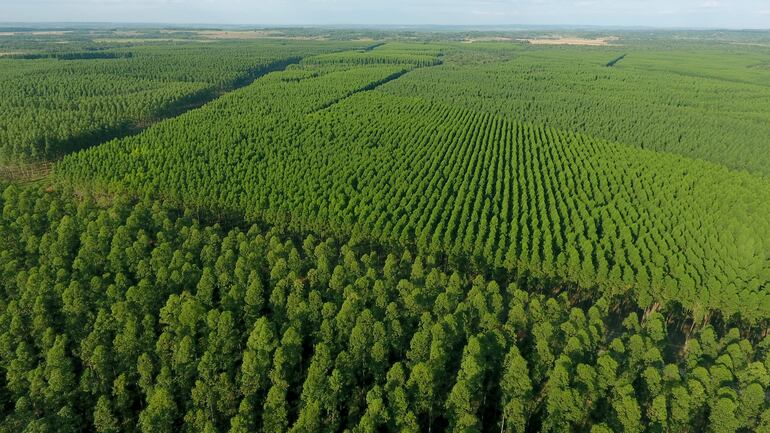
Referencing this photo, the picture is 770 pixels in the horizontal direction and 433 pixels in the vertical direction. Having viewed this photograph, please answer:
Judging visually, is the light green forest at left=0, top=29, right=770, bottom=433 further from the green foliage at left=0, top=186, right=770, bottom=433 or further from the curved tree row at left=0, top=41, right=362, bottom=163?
the curved tree row at left=0, top=41, right=362, bottom=163

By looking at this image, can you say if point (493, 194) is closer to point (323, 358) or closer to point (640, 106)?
point (323, 358)

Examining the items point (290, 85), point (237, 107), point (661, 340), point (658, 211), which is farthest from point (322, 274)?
point (290, 85)

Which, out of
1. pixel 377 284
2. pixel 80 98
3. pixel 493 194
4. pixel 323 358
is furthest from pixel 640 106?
pixel 80 98

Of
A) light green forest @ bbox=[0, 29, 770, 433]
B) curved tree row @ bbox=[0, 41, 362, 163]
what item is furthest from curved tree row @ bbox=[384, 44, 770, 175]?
curved tree row @ bbox=[0, 41, 362, 163]

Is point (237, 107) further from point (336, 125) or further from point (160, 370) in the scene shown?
point (160, 370)

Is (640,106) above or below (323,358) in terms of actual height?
above

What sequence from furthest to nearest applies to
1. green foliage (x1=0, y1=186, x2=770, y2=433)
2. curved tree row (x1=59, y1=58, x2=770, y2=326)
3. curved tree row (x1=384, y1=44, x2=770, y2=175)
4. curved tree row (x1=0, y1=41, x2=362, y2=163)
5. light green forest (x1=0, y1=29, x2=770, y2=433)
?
curved tree row (x1=384, y1=44, x2=770, y2=175) < curved tree row (x1=0, y1=41, x2=362, y2=163) < curved tree row (x1=59, y1=58, x2=770, y2=326) < light green forest (x1=0, y1=29, x2=770, y2=433) < green foliage (x1=0, y1=186, x2=770, y2=433)

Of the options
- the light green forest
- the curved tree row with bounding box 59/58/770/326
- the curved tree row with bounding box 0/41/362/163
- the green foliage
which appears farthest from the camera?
the curved tree row with bounding box 0/41/362/163

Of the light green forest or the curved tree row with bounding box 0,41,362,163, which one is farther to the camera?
the curved tree row with bounding box 0,41,362,163

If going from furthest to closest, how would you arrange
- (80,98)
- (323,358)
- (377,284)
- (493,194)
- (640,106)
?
(640,106) < (80,98) < (493,194) < (377,284) < (323,358)

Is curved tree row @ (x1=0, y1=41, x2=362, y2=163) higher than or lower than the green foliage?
higher
